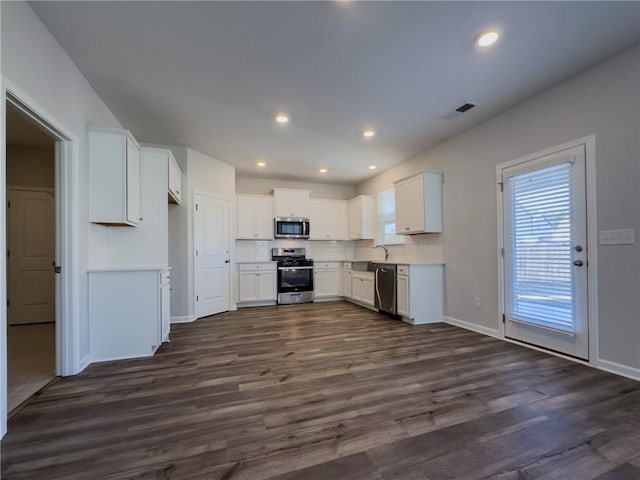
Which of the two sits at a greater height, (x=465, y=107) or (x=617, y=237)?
(x=465, y=107)

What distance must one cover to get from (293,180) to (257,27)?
4.36 metres

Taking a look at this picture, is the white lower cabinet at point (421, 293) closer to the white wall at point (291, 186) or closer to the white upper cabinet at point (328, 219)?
the white upper cabinet at point (328, 219)

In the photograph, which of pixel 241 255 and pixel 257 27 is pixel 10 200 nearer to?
pixel 241 255

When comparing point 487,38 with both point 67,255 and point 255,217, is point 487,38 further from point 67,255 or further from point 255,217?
point 255,217

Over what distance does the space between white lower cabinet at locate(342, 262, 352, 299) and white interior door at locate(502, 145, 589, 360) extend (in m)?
3.06

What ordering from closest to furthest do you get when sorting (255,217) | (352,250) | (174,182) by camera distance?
(174,182), (255,217), (352,250)

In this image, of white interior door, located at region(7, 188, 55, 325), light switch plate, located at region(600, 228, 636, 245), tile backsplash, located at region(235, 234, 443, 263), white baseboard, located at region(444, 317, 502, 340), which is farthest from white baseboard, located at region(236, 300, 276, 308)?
light switch plate, located at region(600, 228, 636, 245)

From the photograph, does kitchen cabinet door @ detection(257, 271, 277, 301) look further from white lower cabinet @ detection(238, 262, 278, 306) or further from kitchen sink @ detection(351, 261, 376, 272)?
kitchen sink @ detection(351, 261, 376, 272)

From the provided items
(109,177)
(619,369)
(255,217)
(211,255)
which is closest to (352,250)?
(255,217)

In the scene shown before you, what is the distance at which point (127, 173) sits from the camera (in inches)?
114

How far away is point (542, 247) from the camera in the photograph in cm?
301

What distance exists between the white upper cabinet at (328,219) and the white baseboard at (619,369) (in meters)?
4.68

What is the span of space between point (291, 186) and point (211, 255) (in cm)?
248

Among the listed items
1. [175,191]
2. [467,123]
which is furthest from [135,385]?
[467,123]
